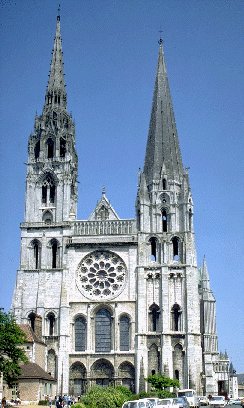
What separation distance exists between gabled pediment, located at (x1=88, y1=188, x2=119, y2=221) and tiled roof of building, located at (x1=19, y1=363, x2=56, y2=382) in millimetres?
15444

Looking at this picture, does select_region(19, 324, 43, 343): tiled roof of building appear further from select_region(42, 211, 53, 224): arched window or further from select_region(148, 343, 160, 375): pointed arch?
select_region(42, 211, 53, 224): arched window

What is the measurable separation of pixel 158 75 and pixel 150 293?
24491mm

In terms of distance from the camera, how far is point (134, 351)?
58750mm

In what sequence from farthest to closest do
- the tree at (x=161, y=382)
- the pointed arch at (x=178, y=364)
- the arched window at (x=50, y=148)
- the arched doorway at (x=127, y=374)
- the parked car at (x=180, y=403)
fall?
the arched window at (x=50, y=148), the arched doorway at (x=127, y=374), the pointed arch at (x=178, y=364), the tree at (x=161, y=382), the parked car at (x=180, y=403)

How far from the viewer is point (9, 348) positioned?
4075 cm

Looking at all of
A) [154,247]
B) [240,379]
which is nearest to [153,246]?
[154,247]

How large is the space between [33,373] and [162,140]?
88.7 ft

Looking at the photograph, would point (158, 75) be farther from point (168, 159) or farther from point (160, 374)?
point (160, 374)

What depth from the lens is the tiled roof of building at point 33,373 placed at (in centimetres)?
5079

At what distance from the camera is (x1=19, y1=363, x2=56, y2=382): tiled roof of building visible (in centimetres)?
5079

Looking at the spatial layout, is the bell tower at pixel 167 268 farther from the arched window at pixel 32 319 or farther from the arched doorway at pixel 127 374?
the arched window at pixel 32 319

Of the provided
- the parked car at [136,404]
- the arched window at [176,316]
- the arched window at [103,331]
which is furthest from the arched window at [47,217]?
the parked car at [136,404]

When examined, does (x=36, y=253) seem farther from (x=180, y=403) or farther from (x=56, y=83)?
(x=180, y=403)

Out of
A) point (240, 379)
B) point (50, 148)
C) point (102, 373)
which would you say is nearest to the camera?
point (102, 373)
